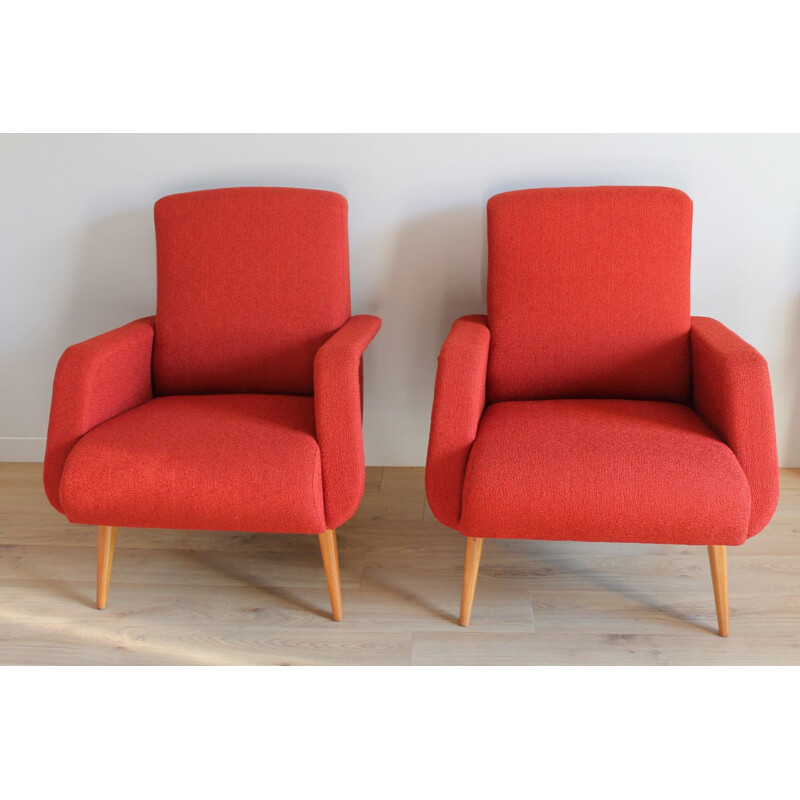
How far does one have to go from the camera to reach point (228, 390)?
2.08 meters

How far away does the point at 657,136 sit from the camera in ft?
7.29

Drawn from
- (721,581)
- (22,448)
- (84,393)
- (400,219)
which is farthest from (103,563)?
(721,581)

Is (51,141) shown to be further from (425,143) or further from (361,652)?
(361,652)

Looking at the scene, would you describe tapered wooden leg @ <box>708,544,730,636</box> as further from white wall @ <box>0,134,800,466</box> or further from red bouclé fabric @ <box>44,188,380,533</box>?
white wall @ <box>0,134,800,466</box>

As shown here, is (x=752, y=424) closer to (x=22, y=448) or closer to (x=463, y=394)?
(x=463, y=394)

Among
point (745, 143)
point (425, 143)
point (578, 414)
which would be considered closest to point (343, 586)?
point (578, 414)

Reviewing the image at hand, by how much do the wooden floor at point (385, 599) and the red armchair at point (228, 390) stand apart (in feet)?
0.44

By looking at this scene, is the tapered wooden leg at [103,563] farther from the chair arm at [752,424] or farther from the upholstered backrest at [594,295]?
the chair arm at [752,424]

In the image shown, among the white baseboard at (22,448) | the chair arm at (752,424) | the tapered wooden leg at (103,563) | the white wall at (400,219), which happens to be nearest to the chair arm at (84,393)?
the tapered wooden leg at (103,563)

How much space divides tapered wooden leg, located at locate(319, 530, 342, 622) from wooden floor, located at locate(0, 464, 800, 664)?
0.13 ft

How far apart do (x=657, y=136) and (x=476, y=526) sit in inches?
53.8

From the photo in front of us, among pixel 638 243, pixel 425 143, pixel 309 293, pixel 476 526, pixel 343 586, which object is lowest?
pixel 343 586

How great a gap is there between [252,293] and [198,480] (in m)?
0.66

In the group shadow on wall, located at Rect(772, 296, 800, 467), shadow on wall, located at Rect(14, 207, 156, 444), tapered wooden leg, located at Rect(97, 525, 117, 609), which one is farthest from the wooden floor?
Answer: shadow on wall, located at Rect(14, 207, 156, 444)
